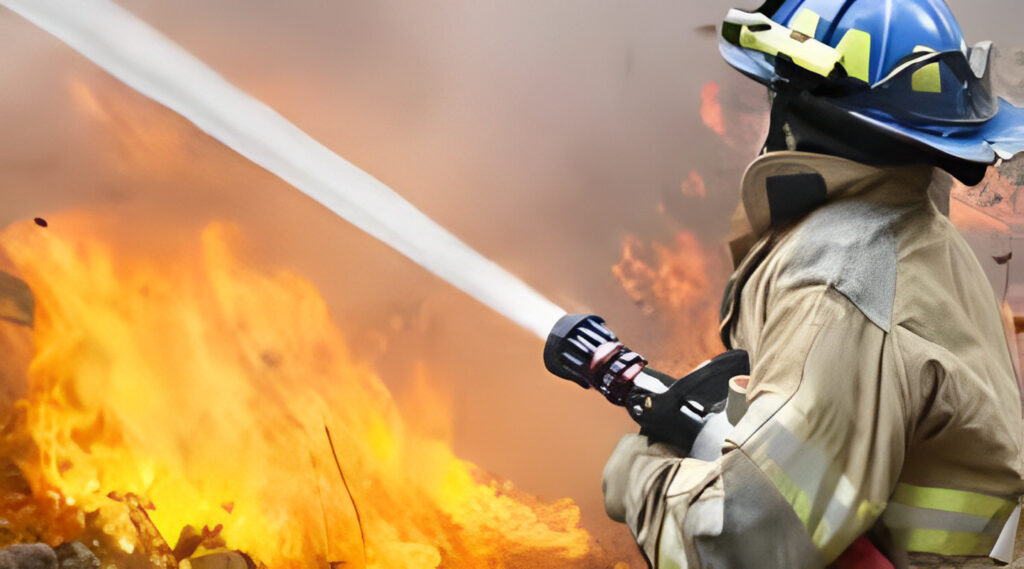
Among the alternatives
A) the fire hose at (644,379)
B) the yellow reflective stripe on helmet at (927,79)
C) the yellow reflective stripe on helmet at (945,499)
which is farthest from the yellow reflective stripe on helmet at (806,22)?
the yellow reflective stripe on helmet at (945,499)

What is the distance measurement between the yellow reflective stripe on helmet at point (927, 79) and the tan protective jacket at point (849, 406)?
14 centimetres

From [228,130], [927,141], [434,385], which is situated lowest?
[927,141]

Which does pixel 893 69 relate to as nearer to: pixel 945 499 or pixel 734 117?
pixel 945 499

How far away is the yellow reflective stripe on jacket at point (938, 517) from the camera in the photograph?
156 centimetres

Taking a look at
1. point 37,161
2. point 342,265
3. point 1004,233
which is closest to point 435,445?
point 342,265

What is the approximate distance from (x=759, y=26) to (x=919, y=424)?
70 centimetres

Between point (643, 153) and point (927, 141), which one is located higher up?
point (643, 153)

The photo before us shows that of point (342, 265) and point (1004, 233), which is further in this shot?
point (1004, 233)

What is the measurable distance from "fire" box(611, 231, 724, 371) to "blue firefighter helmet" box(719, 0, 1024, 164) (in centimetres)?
115

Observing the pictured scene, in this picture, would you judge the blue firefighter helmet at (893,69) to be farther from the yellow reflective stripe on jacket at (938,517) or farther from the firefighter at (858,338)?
the yellow reflective stripe on jacket at (938,517)

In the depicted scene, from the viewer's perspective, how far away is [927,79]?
59.3 inches

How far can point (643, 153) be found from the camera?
2.70 metres

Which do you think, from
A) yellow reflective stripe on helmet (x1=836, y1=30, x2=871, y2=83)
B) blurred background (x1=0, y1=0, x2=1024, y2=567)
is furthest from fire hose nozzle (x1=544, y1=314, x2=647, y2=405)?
blurred background (x1=0, y1=0, x2=1024, y2=567)

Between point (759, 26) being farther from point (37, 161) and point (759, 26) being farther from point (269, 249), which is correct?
point (37, 161)
